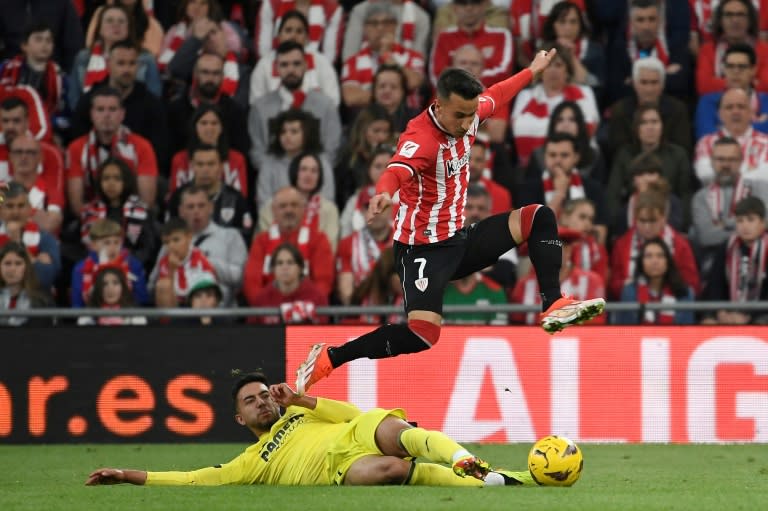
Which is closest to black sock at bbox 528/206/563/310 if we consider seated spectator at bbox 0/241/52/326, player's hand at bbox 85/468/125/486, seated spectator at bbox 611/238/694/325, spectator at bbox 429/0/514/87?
player's hand at bbox 85/468/125/486

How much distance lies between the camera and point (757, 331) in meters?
12.8

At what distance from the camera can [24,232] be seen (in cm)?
1390

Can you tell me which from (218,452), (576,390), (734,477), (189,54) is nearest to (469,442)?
(576,390)

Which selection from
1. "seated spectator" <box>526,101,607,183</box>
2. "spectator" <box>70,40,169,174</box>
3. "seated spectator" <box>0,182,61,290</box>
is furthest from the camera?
"spectator" <box>70,40,169,174</box>

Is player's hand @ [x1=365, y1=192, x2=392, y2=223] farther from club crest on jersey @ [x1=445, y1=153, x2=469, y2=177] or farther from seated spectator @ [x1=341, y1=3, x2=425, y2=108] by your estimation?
seated spectator @ [x1=341, y1=3, x2=425, y2=108]

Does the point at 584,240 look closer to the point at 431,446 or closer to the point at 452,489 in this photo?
the point at 452,489

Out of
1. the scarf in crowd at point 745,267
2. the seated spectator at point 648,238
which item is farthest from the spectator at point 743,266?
the seated spectator at point 648,238

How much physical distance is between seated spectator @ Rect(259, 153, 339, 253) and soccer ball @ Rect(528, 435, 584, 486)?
18.5 feet

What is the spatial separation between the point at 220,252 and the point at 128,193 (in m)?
1.16

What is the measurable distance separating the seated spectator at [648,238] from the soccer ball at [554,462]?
16.6 feet

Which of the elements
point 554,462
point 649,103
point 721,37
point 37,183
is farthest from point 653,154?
point 554,462

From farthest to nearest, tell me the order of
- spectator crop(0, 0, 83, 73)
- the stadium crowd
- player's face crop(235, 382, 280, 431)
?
A: spectator crop(0, 0, 83, 73) → the stadium crowd → player's face crop(235, 382, 280, 431)

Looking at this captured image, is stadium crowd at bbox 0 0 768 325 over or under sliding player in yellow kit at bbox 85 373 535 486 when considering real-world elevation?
over

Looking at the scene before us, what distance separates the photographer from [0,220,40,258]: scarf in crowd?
13844 millimetres
